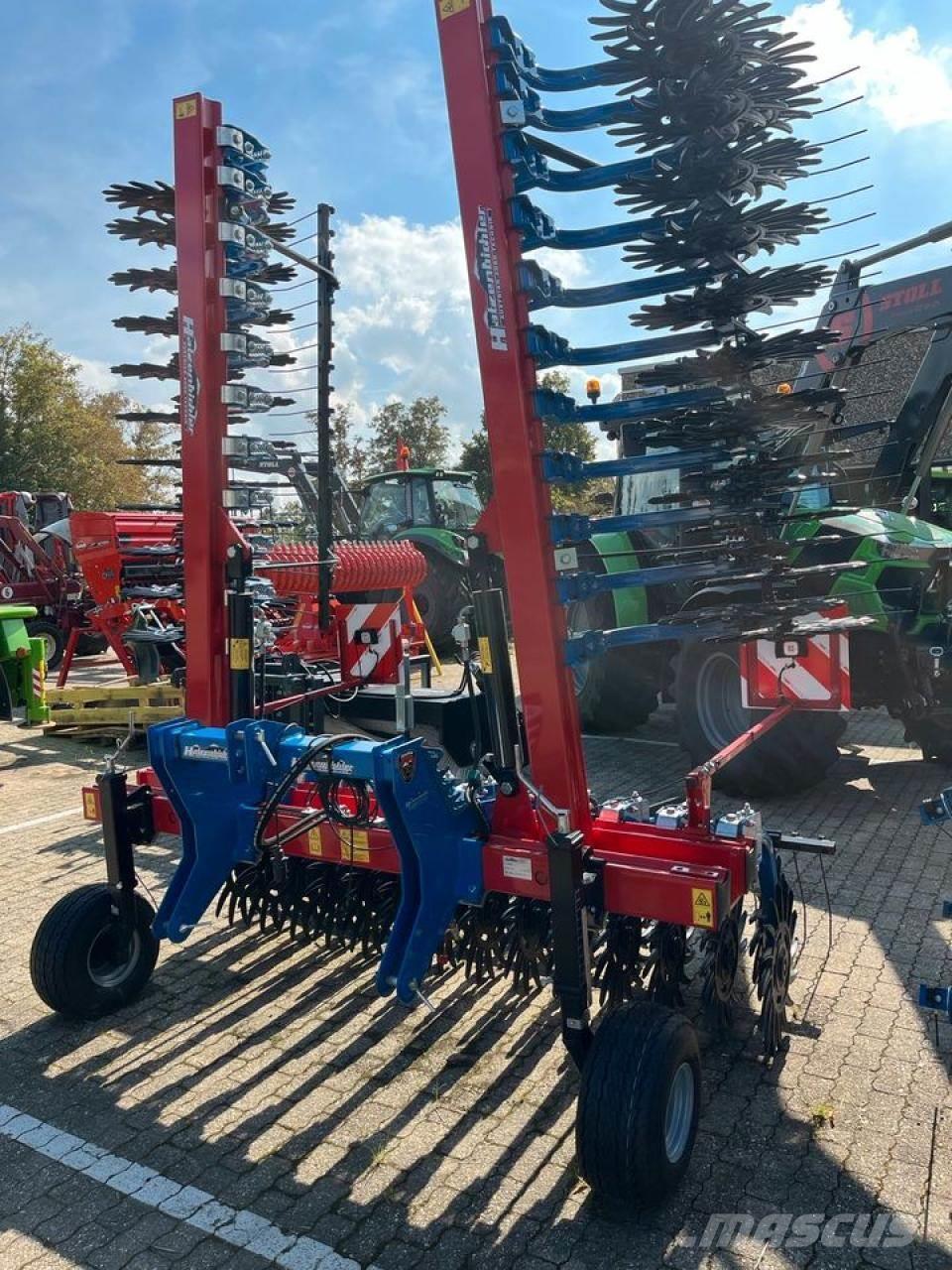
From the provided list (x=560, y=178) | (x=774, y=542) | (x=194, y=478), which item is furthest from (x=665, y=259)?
(x=194, y=478)

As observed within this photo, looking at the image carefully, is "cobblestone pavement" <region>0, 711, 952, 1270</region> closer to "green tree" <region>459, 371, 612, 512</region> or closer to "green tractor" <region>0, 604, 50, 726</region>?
"green tree" <region>459, 371, 612, 512</region>

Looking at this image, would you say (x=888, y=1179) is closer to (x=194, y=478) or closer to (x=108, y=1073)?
(x=108, y=1073)

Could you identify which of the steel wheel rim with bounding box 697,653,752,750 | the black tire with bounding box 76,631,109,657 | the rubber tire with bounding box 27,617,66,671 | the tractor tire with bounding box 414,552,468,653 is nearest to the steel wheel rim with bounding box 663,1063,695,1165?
the steel wheel rim with bounding box 697,653,752,750

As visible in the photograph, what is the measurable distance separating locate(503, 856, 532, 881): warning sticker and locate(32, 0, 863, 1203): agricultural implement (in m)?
0.01

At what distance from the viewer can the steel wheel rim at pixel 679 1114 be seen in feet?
8.34

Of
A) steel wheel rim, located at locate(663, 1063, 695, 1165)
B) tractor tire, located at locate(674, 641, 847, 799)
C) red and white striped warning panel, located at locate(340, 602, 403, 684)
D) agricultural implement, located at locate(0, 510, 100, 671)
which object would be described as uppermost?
agricultural implement, located at locate(0, 510, 100, 671)

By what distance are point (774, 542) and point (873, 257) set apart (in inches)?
151

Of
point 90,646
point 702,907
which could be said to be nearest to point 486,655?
point 702,907

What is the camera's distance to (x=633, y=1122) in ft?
7.89

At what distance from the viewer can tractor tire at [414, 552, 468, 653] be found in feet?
42.6

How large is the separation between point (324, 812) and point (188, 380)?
193 cm

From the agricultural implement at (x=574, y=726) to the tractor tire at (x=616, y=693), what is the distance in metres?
4.14

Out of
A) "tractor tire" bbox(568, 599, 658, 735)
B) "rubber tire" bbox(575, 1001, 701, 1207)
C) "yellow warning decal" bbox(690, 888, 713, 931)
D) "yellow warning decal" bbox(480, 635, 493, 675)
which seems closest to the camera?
"rubber tire" bbox(575, 1001, 701, 1207)

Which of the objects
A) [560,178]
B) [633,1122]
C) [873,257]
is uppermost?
[873,257]
